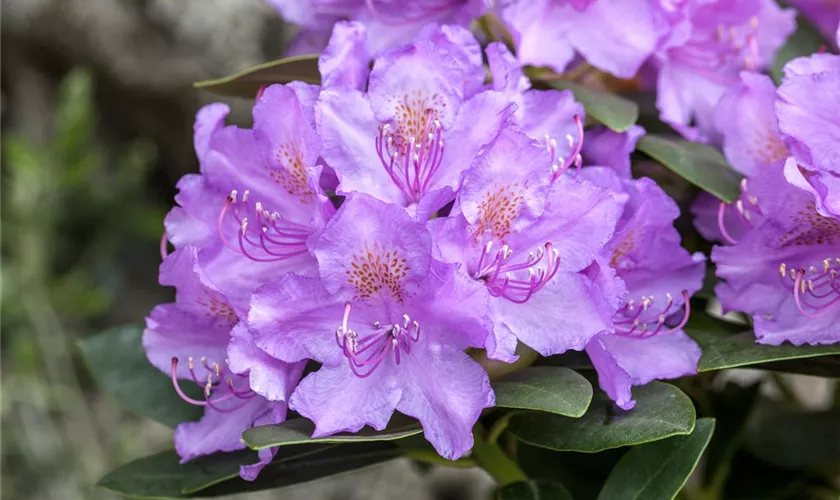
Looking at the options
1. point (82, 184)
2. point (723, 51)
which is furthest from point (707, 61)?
point (82, 184)

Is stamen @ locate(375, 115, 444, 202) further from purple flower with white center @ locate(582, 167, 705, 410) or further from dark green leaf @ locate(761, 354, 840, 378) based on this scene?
dark green leaf @ locate(761, 354, 840, 378)

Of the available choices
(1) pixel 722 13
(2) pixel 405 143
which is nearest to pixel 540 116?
(2) pixel 405 143

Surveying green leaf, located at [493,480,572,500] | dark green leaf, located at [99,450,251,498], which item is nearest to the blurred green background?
dark green leaf, located at [99,450,251,498]

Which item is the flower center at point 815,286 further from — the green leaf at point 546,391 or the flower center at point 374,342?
the flower center at point 374,342

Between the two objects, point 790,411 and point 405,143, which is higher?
point 405,143

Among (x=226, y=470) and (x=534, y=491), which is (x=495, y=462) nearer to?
(x=534, y=491)

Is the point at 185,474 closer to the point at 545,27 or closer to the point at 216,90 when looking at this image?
the point at 216,90
